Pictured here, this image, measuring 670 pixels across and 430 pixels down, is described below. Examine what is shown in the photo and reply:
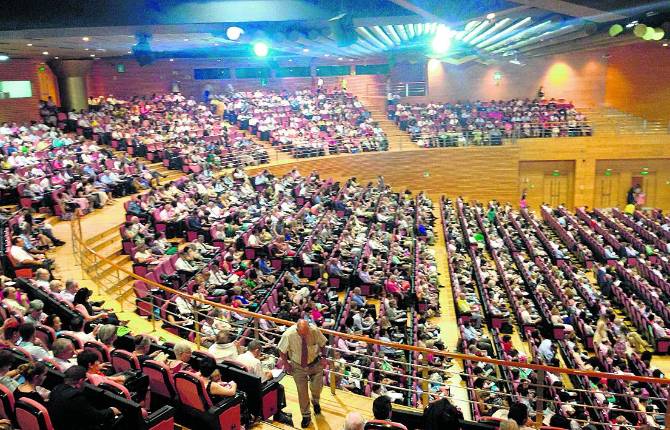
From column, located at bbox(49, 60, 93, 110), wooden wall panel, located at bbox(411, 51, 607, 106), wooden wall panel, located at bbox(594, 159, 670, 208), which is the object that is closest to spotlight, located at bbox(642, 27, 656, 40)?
wooden wall panel, located at bbox(594, 159, 670, 208)

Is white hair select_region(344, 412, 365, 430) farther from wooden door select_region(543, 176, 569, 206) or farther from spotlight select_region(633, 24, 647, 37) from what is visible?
wooden door select_region(543, 176, 569, 206)

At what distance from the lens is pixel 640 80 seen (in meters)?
25.3

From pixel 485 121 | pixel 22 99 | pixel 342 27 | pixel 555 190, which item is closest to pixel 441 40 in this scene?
pixel 342 27

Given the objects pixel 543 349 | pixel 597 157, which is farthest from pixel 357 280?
pixel 597 157

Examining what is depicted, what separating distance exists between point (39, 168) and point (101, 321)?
8917 millimetres

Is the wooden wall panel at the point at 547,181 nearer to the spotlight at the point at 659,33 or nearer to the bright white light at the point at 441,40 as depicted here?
the bright white light at the point at 441,40

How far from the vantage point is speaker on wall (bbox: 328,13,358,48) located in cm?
592

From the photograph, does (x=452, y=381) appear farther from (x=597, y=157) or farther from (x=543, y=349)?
(x=597, y=157)

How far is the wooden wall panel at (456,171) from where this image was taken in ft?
76.5

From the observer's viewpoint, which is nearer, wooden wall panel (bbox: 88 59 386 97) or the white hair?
the white hair

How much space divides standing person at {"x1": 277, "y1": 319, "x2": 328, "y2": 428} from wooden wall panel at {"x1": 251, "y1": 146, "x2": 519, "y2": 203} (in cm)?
1817

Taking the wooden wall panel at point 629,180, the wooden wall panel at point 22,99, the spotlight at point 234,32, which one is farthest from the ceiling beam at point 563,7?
the wooden wall panel at point 629,180

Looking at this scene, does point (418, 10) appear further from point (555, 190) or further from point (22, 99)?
point (555, 190)

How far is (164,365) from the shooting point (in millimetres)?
4801
